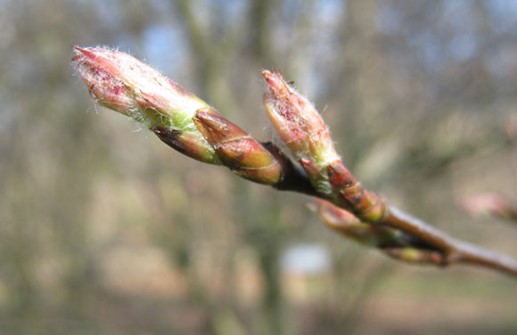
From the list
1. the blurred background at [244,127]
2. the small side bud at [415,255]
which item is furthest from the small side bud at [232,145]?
the blurred background at [244,127]

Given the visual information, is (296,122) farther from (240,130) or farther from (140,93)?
(140,93)

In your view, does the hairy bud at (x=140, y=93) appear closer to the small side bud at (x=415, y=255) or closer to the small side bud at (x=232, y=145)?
the small side bud at (x=232, y=145)

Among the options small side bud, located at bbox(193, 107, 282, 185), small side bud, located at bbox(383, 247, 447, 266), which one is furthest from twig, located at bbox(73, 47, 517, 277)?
small side bud, located at bbox(383, 247, 447, 266)

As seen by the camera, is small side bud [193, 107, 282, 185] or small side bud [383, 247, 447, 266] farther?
small side bud [383, 247, 447, 266]

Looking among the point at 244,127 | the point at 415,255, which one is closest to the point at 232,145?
the point at 415,255

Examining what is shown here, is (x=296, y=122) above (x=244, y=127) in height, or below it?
below

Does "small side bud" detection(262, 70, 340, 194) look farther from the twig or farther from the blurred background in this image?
the blurred background

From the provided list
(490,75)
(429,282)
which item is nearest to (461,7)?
(490,75)
